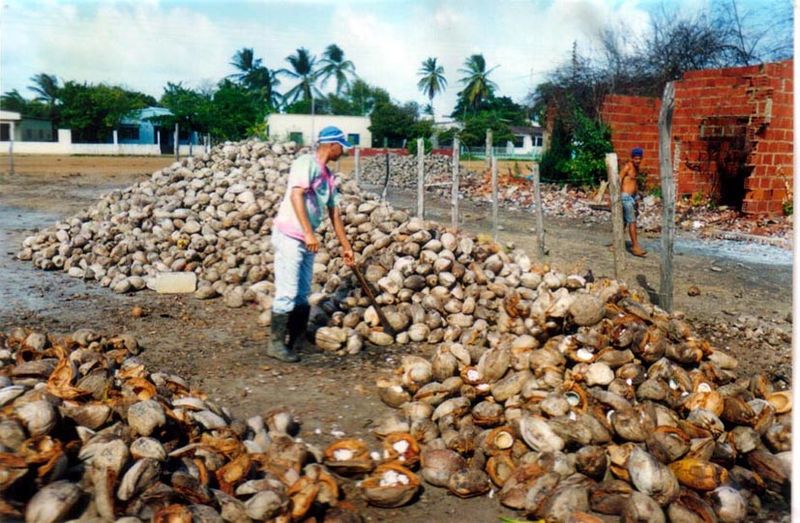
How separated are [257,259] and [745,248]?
24.1 ft

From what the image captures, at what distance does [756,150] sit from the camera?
12.1 m


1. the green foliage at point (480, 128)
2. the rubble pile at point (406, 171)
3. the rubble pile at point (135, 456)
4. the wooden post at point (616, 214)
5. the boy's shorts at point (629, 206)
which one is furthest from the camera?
the green foliage at point (480, 128)

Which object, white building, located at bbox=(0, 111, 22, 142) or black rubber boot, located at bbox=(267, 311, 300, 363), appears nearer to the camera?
black rubber boot, located at bbox=(267, 311, 300, 363)

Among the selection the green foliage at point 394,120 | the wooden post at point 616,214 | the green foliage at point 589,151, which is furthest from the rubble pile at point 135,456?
the green foliage at point 394,120

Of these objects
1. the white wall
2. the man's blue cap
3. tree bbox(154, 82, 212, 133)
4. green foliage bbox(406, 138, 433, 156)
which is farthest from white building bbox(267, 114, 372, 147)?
the man's blue cap

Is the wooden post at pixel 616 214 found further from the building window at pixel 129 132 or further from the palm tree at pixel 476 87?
the building window at pixel 129 132

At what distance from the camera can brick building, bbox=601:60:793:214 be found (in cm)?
1210

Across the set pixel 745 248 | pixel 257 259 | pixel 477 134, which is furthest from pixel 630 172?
pixel 477 134

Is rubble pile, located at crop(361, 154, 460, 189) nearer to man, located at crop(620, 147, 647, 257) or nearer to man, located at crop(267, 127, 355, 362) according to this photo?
man, located at crop(620, 147, 647, 257)

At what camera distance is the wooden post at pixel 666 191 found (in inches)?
231

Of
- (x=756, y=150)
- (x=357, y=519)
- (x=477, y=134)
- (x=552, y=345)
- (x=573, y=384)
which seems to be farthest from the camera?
(x=477, y=134)

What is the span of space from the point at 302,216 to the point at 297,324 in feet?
2.87

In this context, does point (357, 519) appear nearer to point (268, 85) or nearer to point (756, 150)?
point (756, 150)

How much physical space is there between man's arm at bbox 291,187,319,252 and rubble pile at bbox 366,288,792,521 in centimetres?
106
